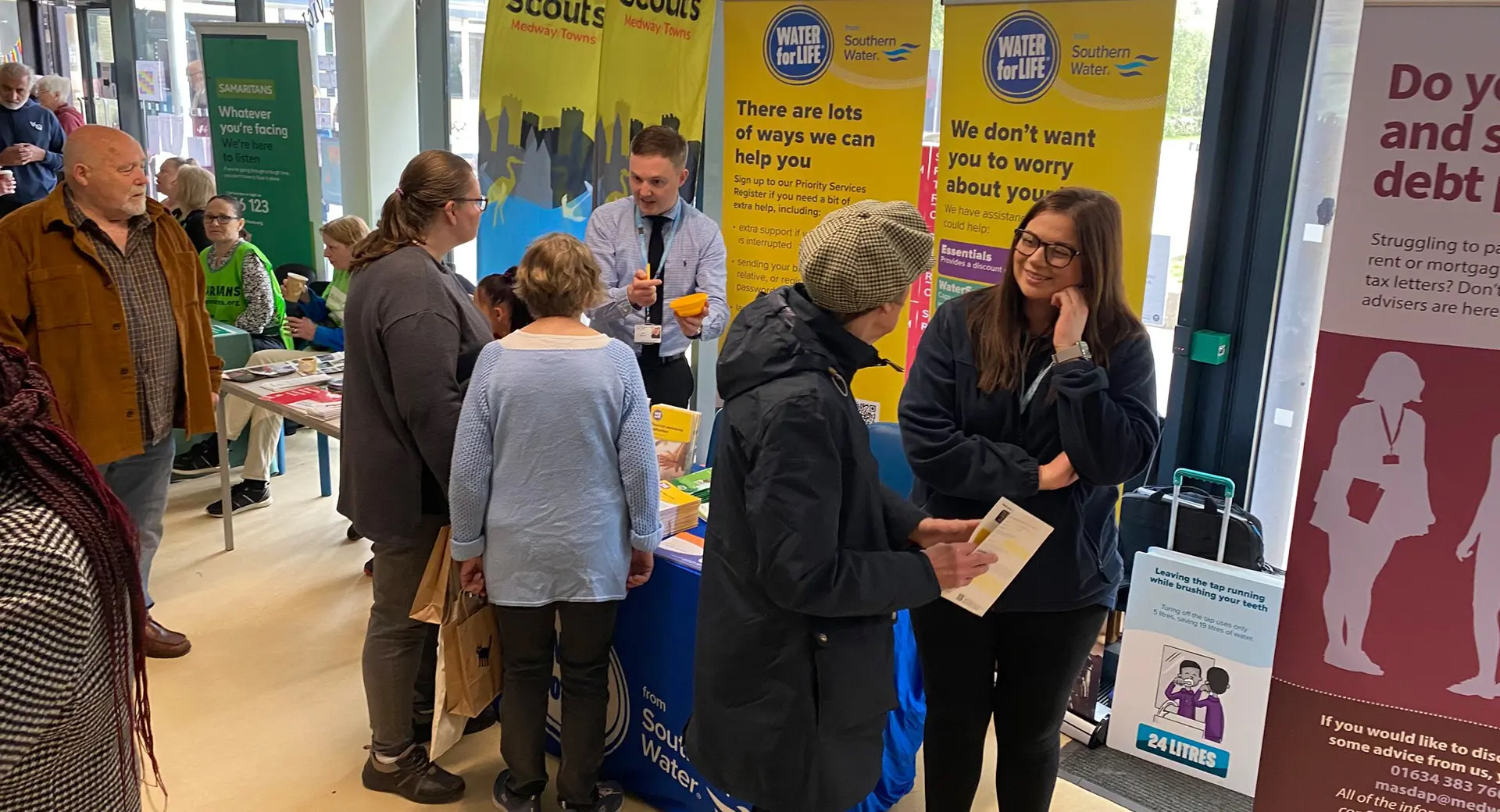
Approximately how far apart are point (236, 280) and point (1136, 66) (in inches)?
162

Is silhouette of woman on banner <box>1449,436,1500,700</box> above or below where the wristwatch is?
below

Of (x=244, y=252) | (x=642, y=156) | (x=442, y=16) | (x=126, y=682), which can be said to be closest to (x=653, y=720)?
(x=126, y=682)

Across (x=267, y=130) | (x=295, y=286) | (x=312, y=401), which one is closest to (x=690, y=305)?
(x=312, y=401)

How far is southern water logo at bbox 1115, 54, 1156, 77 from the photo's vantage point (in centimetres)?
301

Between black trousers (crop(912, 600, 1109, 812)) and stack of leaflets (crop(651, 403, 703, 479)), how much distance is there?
3.52 ft

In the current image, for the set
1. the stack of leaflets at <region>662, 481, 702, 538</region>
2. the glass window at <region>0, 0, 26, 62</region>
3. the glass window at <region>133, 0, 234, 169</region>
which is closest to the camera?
the stack of leaflets at <region>662, 481, 702, 538</region>

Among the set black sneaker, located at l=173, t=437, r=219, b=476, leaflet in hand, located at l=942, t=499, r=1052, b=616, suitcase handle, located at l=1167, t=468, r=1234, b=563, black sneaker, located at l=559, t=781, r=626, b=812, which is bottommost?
black sneaker, located at l=559, t=781, r=626, b=812

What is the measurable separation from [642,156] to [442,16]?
337 centimetres

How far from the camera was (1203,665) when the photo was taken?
2932 mm

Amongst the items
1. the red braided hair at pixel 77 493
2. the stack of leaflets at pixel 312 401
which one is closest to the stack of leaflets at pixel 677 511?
the red braided hair at pixel 77 493

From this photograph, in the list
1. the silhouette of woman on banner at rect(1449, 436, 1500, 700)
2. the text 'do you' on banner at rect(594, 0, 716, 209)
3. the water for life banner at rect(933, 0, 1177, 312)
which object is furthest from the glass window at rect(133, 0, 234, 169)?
the silhouette of woman on banner at rect(1449, 436, 1500, 700)

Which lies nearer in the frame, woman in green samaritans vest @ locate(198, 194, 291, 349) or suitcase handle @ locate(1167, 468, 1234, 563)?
suitcase handle @ locate(1167, 468, 1234, 563)

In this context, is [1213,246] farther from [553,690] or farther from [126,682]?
[126,682]

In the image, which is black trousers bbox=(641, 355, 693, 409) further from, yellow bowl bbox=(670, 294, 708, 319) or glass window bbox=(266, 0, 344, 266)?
glass window bbox=(266, 0, 344, 266)
